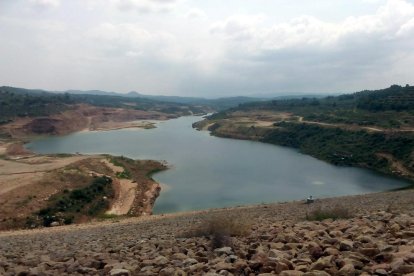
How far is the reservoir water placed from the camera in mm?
43094

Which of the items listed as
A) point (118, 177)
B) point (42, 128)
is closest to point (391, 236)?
point (118, 177)

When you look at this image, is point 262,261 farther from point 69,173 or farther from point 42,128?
point 42,128

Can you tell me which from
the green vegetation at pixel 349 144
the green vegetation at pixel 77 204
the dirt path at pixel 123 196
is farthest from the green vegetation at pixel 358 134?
the green vegetation at pixel 77 204

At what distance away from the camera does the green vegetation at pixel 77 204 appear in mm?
32884

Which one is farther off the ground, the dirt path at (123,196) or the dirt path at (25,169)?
the dirt path at (25,169)

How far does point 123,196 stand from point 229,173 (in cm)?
1818

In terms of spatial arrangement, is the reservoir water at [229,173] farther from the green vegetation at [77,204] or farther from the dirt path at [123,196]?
the green vegetation at [77,204]

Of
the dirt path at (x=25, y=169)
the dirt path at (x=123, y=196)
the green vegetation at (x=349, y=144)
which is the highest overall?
the green vegetation at (x=349, y=144)

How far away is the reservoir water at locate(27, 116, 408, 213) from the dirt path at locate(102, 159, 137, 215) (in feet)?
9.72

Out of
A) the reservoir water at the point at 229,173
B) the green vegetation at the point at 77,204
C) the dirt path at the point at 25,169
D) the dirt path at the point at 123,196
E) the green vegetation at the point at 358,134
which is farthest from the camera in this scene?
the green vegetation at the point at 358,134

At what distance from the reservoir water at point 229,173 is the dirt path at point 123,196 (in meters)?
2.96

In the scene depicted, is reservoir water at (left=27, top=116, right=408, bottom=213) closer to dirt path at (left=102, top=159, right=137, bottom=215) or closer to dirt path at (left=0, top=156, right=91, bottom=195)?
dirt path at (left=102, top=159, right=137, bottom=215)

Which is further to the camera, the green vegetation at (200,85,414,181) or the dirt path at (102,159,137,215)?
the green vegetation at (200,85,414,181)

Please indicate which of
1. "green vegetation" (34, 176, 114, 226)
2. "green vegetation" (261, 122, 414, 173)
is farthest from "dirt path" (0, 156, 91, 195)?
"green vegetation" (261, 122, 414, 173)
